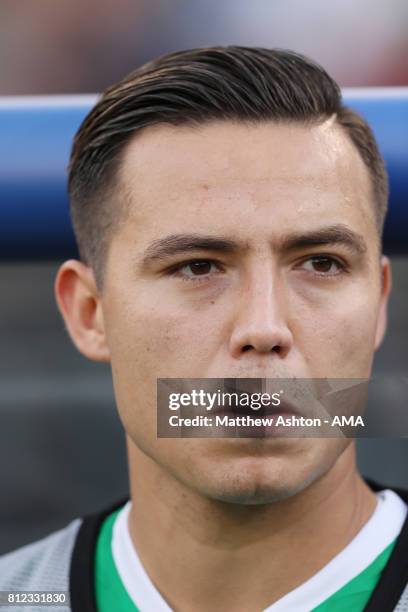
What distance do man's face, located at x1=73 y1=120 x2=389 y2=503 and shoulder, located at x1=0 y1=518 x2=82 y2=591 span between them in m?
0.35

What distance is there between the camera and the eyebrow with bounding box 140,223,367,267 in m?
1.47

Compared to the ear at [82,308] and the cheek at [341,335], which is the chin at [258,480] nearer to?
the cheek at [341,335]

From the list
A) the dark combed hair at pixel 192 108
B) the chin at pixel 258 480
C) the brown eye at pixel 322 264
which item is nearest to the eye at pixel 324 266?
the brown eye at pixel 322 264

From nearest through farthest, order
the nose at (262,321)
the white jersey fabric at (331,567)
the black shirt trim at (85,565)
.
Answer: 1. the nose at (262,321)
2. the white jersey fabric at (331,567)
3. the black shirt trim at (85,565)

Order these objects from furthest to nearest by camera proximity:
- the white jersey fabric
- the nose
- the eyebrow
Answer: the white jersey fabric → the eyebrow → the nose

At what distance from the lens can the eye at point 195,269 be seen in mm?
1511

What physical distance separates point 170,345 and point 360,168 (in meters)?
0.47

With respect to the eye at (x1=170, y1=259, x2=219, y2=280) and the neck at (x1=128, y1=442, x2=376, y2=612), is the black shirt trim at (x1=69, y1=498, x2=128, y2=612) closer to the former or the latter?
the neck at (x1=128, y1=442, x2=376, y2=612)

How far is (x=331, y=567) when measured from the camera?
5.23 feet

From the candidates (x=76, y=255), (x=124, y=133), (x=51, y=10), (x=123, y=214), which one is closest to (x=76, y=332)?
(x=76, y=255)

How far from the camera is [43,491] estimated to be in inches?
92.6

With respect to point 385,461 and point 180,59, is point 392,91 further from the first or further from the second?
point 385,461

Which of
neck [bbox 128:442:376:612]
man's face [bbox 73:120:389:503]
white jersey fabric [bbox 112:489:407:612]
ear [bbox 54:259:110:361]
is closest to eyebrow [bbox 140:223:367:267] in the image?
man's face [bbox 73:120:389:503]

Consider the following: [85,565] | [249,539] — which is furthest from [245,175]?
[85,565]
